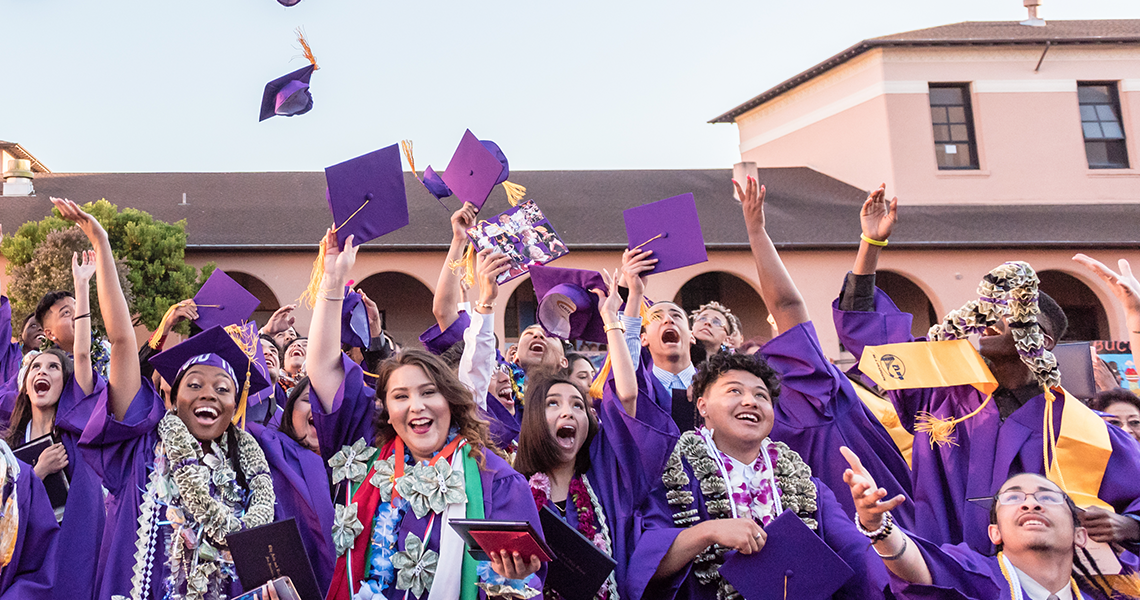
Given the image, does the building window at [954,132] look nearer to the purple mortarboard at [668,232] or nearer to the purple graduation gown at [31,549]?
the purple mortarboard at [668,232]

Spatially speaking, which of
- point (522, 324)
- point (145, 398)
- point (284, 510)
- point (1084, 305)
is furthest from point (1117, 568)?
point (1084, 305)

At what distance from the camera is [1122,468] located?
134 inches

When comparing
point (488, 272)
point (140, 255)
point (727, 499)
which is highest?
point (140, 255)

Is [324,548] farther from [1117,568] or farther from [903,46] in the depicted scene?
[903,46]

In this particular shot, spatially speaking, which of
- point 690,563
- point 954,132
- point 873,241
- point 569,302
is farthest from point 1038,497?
point 954,132

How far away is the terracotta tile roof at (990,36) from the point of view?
66.4 ft

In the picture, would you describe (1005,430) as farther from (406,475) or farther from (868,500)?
(406,475)

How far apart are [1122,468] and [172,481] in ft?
12.3

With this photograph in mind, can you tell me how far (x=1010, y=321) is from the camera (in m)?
3.62

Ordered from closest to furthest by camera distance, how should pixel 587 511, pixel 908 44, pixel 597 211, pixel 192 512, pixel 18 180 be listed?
pixel 192 512
pixel 587 511
pixel 597 211
pixel 18 180
pixel 908 44

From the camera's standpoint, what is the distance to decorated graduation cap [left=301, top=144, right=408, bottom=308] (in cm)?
399

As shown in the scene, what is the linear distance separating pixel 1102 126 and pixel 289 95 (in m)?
22.1

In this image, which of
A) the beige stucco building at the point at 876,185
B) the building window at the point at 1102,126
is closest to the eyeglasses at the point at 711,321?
the beige stucco building at the point at 876,185

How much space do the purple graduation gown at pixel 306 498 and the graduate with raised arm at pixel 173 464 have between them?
0.29 ft
